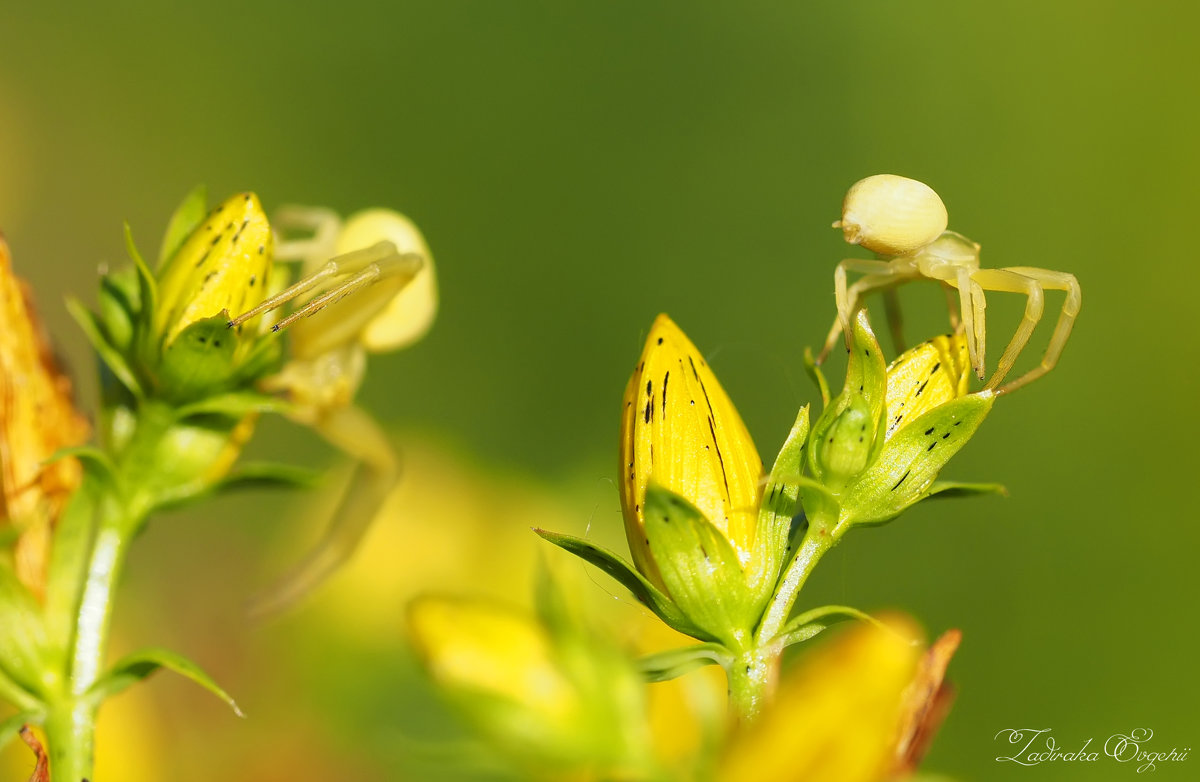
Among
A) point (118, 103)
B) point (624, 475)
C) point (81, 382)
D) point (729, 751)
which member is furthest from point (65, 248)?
point (729, 751)

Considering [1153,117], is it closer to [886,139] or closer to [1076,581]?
[886,139]

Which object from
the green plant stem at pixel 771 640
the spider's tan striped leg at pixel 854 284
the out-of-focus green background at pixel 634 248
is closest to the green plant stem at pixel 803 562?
the green plant stem at pixel 771 640

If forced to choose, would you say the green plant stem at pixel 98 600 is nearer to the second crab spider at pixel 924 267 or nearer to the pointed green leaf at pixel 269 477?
the pointed green leaf at pixel 269 477

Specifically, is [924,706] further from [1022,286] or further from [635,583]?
[1022,286]

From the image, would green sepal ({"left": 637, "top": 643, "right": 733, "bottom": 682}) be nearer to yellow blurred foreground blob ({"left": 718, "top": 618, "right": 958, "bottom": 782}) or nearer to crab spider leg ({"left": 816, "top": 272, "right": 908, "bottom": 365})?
yellow blurred foreground blob ({"left": 718, "top": 618, "right": 958, "bottom": 782})

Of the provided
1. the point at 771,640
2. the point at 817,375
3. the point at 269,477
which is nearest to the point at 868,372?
the point at 817,375

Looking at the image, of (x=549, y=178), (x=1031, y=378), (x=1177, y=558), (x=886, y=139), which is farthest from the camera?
(x=549, y=178)
